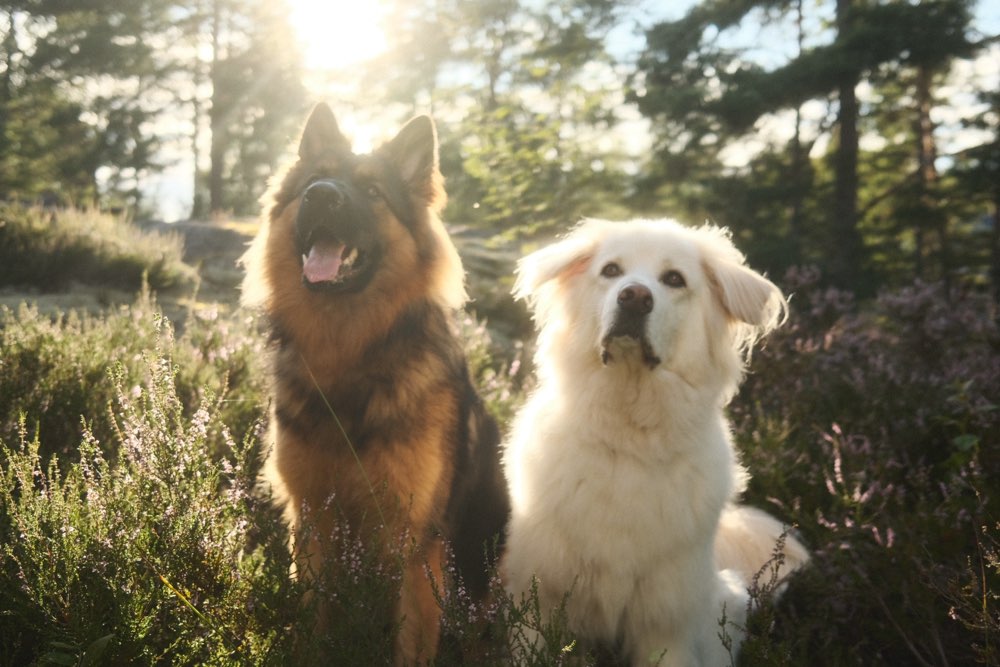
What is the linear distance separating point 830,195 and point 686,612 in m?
15.6

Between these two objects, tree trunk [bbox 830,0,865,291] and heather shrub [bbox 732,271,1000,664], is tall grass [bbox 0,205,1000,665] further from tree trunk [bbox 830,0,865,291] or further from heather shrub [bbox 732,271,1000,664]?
tree trunk [bbox 830,0,865,291]

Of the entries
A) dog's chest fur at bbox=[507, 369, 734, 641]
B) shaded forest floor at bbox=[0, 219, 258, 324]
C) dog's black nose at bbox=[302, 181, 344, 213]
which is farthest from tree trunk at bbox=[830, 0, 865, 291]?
dog's black nose at bbox=[302, 181, 344, 213]

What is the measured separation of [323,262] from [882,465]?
3.53 meters

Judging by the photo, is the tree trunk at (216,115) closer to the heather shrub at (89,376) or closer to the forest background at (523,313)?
the forest background at (523,313)

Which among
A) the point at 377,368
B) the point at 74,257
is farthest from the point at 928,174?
the point at 74,257

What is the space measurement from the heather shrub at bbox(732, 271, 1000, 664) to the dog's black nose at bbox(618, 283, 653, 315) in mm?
1298

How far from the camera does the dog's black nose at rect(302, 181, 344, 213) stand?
317cm

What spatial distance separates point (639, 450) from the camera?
282cm

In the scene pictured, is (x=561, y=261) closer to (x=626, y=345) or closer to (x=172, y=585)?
(x=626, y=345)

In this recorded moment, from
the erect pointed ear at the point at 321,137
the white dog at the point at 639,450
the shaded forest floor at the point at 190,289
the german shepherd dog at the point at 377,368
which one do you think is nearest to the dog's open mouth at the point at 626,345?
the white dog at the point at 639,450

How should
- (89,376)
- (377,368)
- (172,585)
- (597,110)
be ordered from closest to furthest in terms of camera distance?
(172,585), (377,368), (89,376), (597,110)

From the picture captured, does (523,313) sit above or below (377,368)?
below

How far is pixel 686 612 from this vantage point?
2.74 m

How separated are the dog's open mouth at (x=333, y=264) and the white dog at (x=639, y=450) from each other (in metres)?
0.86
